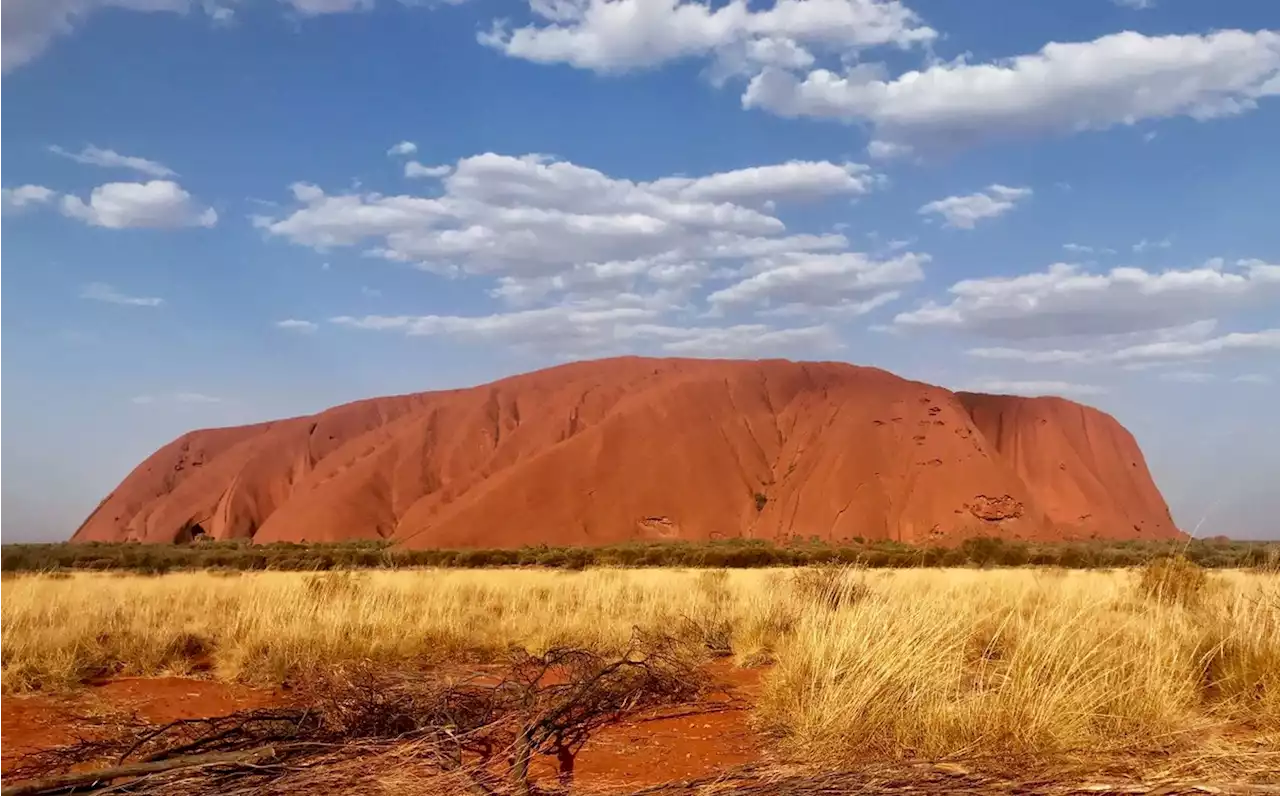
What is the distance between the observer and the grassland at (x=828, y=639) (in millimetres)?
4996

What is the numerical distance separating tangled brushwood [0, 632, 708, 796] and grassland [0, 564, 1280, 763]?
1.14 m

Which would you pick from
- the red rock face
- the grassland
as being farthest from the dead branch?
the red rock face

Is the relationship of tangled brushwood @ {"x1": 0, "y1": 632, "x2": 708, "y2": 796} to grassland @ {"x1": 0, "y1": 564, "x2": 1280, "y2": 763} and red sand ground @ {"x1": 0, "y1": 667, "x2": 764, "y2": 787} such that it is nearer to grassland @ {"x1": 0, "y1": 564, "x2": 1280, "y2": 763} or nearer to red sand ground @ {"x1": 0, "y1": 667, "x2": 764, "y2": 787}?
red sand ground @ {"x1": 0, "y1": 667, "x2": 764, "y2": 787}

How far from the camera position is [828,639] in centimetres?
592

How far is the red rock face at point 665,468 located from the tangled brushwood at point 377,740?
4715 cm

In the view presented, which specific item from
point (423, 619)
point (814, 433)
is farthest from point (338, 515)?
point (423, 619)

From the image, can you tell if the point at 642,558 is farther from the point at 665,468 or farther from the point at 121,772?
the point at 121,772

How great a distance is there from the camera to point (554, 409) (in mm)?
69938

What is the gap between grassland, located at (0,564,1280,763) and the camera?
500 cm

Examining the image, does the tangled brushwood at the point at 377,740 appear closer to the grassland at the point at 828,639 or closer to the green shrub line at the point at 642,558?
the grassland at the point at 828,639

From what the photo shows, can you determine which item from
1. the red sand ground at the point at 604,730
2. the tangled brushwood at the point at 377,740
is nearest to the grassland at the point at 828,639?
the red sand ground at the point at 604,730

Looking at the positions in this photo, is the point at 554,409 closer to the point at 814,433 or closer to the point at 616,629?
the point at 814,433

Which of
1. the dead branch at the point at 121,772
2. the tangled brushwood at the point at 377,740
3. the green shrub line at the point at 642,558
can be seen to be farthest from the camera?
the green shrub line at the point at 642,558

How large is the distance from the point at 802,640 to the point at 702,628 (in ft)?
13.3
